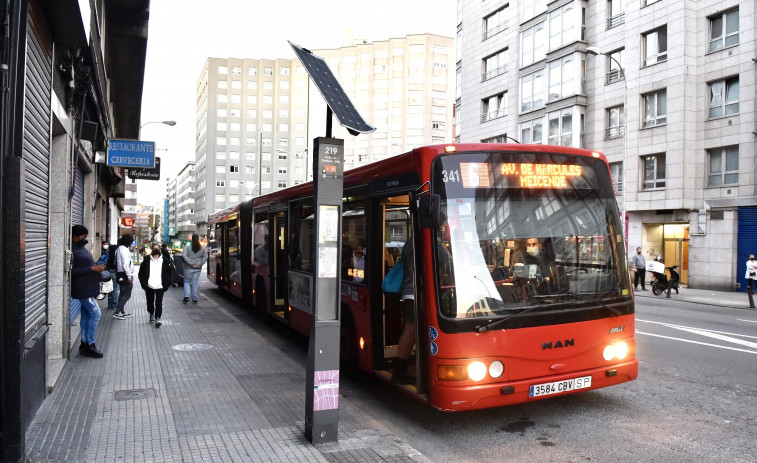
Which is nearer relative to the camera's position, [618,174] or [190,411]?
[190,411]

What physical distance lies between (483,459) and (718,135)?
24.7 m

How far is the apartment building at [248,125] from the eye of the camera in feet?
333

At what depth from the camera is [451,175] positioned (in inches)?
218

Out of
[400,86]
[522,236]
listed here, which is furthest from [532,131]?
[400,86]

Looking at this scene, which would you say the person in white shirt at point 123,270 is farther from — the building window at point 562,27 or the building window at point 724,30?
the building window at point 562,27

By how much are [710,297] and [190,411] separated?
20852 millimetres

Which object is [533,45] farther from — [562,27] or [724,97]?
[724,97]

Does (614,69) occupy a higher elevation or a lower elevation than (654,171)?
higher

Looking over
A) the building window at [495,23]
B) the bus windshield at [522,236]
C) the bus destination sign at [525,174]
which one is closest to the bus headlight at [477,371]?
the bus windshield at [522,236]

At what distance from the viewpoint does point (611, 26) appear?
29750 mm

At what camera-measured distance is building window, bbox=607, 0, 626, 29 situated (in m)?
29.1

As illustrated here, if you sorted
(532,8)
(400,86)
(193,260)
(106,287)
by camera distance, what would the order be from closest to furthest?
(106,287) → (193,260) → (532,8) → (400,86)

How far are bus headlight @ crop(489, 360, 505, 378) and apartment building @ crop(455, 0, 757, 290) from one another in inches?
842

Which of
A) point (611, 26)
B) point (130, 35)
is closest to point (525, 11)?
point (611, 26)
